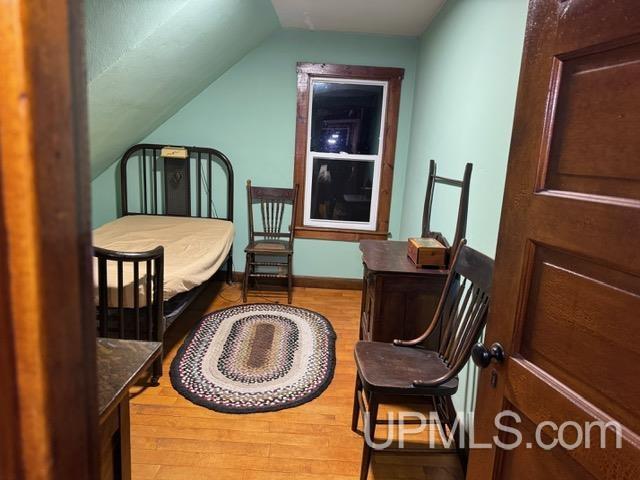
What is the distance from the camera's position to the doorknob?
1049mm

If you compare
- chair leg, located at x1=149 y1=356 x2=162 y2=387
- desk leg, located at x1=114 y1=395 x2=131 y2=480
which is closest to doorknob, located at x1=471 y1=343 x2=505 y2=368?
desk leg, located at x1=114 y1=395 x2=131 y2=480

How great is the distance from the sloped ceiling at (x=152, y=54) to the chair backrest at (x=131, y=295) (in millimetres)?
992

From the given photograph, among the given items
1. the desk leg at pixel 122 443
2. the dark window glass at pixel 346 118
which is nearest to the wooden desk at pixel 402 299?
the desk leg at pixel 122 443

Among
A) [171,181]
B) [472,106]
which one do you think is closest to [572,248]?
[472,106]

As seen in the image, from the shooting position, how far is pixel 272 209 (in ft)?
13.1

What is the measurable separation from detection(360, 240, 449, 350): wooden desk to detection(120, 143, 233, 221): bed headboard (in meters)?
2.18

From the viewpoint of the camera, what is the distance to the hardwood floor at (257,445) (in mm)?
1824

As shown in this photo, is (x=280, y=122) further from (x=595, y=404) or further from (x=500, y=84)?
(x=595, y=404)

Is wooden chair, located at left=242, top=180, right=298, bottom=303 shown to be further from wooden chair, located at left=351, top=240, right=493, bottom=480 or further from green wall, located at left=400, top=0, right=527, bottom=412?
wooden chair, located at left=351, top=240, right=493, bottom=480

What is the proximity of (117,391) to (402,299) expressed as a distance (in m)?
1.60

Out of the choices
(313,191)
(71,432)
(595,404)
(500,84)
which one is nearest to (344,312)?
(313,191)

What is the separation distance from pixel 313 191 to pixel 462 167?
2028mm

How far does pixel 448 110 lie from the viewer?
2.64m

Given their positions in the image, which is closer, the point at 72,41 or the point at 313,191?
the point at 72,41
